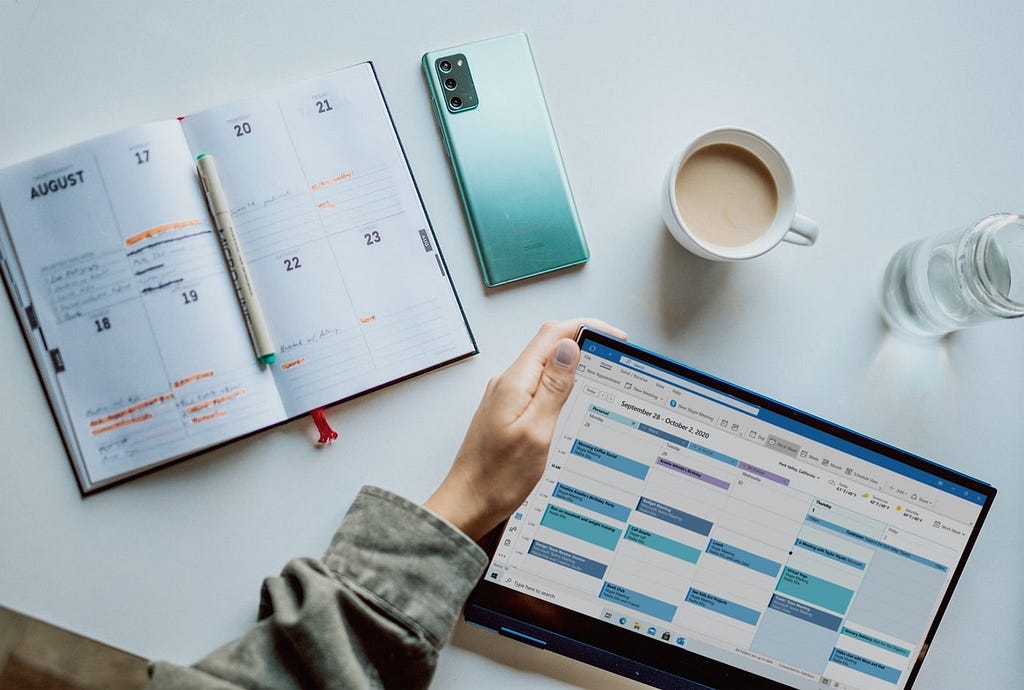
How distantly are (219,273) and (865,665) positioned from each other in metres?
0.70

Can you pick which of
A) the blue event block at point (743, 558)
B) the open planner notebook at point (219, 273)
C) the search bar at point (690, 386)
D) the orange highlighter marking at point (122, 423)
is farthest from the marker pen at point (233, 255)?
the blue event block at point (743, 558)

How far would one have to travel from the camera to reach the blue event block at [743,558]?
729 mm

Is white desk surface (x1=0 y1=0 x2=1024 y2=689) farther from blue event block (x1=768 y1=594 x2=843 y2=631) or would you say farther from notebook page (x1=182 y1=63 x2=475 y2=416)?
blue event block (x1=768 y1=594 x2=843 y2=631)

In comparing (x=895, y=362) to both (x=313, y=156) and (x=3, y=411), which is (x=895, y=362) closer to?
(x=313, y=156)

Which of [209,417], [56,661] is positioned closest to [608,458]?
[209,417]

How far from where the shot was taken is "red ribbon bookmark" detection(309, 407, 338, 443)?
747 millimetres

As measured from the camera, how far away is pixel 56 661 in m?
0.80

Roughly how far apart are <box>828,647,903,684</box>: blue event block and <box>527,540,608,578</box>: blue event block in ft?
0.78

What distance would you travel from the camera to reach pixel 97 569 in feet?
2.41

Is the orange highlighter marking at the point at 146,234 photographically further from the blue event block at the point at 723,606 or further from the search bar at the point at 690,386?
the blue event block at the point at 723,606

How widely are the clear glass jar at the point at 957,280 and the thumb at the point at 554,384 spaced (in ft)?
1.21

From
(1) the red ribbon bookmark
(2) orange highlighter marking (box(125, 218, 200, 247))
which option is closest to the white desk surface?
(1) the red ribbon bookmark

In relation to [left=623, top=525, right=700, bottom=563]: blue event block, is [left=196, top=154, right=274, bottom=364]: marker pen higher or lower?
higher

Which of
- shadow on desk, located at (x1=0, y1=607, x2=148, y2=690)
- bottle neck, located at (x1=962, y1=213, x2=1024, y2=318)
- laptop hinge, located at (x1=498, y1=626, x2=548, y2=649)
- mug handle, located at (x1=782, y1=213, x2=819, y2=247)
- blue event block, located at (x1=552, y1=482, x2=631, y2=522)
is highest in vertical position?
mug handle, located at (x1=782, y1=213, x2=819, y2=247)
